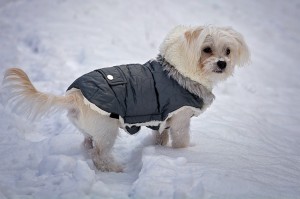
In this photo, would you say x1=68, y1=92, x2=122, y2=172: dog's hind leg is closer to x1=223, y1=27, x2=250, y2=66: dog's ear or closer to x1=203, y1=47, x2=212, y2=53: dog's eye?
x1=203, y1=47, x2=212, y2=53: dog's eye

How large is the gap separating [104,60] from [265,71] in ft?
9.85

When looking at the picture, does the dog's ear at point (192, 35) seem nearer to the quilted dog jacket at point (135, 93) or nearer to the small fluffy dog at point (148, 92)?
the small fluffy dog at point (148, 92)

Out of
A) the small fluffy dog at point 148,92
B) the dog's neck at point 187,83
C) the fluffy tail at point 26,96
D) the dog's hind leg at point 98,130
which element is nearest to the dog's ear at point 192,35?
the small fluffy dog at point 148,92

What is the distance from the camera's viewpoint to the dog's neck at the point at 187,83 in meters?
3.01

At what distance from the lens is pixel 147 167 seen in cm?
253

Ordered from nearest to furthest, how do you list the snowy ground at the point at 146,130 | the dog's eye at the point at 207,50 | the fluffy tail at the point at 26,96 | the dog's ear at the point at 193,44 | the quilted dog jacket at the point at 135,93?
the snowy ground at the point at 146,130 → the fluffy tail at the point at 26,96 → the quilted dog jacket at the point at 135,93 → the dog's ear at the point at 193,44 → the dog's eye at the point at 207,50

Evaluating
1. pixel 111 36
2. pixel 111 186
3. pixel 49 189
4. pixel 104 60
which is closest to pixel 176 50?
pixel 111 186

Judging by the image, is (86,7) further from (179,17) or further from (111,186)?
(111,186)

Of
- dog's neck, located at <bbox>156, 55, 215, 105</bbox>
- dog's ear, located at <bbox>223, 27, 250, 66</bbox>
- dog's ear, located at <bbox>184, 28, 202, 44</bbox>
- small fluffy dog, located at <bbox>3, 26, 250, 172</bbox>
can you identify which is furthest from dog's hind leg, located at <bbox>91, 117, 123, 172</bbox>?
dog's ear, located at <bbox>223, 27, 250, 66</bbox>

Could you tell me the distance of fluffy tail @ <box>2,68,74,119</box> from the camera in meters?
2.60

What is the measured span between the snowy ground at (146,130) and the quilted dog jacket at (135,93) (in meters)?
0.33

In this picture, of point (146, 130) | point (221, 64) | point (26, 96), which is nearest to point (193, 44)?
point (221, 64)

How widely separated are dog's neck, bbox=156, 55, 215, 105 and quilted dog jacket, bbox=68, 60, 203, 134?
0.09ft

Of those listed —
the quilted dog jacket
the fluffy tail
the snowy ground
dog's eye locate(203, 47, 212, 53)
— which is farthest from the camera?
dog's eye locate(203, 47, 212, 53)
